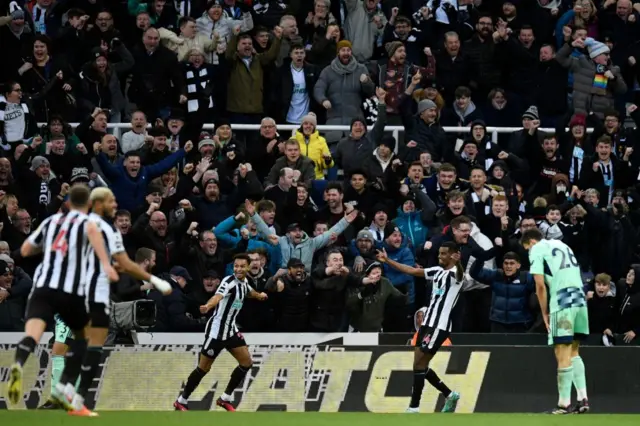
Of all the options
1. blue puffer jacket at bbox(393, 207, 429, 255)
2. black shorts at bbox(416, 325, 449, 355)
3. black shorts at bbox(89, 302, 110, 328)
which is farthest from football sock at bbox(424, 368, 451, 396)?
black shorts at bbox(89, 302, 110, 328)

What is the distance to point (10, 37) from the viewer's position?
78.6 feet

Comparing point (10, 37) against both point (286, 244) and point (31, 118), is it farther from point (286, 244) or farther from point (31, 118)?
point (286, 244)

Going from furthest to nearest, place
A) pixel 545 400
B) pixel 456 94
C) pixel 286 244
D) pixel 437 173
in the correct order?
pixel 456 94, pixel 437 173, pixel 286 244, pixel 545 400

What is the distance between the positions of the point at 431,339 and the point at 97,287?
561cm

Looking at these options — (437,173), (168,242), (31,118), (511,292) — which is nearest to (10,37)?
(31,118)

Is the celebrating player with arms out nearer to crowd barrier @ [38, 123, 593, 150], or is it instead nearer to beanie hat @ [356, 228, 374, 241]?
beanie hat @ [356, 228, 374, 241]

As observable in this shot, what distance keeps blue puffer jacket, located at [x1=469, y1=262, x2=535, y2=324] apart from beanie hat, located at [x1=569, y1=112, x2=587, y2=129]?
170 inches

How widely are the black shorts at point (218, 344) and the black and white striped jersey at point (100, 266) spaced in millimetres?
4653

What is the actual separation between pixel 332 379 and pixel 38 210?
5478 mm

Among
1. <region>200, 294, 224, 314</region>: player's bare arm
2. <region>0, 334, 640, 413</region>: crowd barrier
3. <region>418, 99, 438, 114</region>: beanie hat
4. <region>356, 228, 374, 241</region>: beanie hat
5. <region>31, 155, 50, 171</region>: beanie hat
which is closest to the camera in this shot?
<region>200, 294, 224, 314</region>: player's bare arm

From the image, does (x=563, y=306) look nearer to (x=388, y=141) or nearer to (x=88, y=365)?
(x=88, y=365)

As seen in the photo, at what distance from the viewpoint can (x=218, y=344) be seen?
61.0 ft

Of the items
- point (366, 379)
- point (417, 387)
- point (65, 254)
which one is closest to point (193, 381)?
point (366, 379)

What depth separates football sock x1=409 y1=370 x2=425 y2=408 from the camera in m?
18.4
